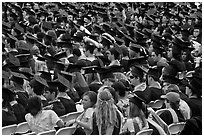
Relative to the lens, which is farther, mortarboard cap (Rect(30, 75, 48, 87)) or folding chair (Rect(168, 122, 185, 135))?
mortarboard cap (Rect(30, 75, 48, 87))

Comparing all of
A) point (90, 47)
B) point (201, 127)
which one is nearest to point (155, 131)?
point (201, 127)

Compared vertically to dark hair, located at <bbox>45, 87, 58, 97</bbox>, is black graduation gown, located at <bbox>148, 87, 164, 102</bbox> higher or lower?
lower

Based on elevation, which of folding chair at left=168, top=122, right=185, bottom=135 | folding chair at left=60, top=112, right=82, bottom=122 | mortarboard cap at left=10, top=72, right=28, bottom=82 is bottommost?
folding chair at left=168, top=122, right=185, bottom=135

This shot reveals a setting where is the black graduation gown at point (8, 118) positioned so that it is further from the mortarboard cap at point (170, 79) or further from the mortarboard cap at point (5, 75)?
the mortarboard cap at point (170, 79)

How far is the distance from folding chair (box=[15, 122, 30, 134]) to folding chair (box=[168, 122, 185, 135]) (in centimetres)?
140

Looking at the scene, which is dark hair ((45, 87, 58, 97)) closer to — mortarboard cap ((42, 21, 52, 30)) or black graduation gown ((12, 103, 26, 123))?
black graduation gown ((12, 103, 26, 123))

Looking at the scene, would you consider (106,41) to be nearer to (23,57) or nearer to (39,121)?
(23,57)

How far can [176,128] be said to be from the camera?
13.8 feet

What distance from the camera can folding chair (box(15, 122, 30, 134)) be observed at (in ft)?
13.6

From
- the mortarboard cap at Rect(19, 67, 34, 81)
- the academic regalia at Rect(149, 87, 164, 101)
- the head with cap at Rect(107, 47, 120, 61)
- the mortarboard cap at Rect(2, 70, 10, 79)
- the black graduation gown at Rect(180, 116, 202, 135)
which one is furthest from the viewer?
the head with cap at Rect(107, 47, 120, 61)

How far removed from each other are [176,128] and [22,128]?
4.99ft

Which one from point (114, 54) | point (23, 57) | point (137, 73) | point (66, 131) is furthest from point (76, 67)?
point (66, 131)

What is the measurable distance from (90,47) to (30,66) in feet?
5.27

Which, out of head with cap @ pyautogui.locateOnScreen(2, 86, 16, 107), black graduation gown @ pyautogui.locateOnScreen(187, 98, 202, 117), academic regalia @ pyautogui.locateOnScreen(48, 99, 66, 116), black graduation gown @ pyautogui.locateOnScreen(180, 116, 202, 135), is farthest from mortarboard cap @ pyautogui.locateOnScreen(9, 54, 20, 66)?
black graduation gown @ pyautogui.locateOnScreen(180, 116, 202, 135)
